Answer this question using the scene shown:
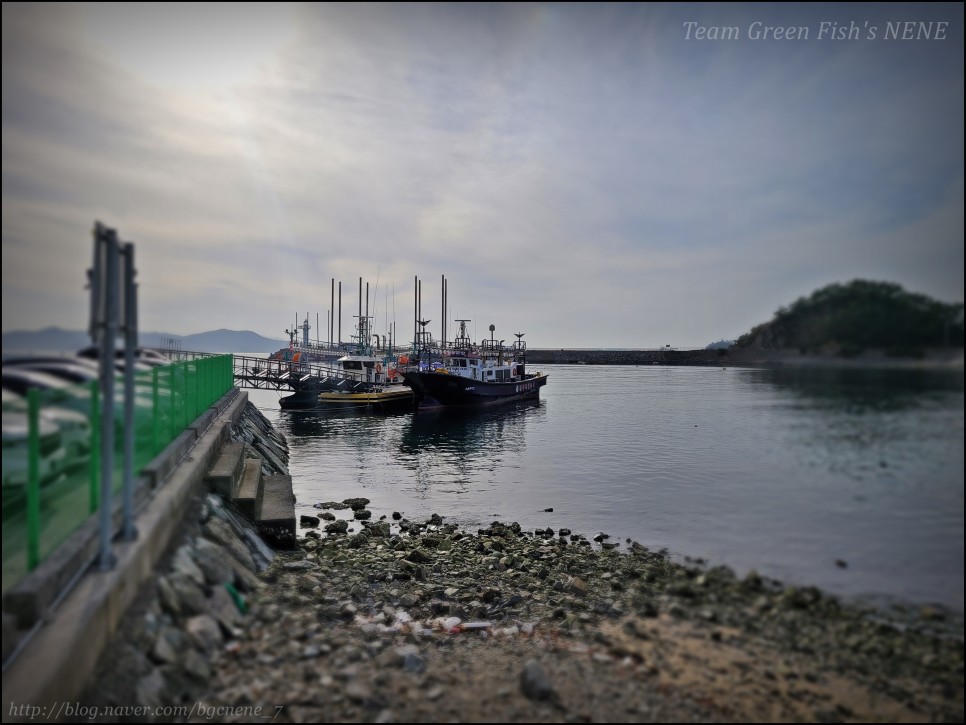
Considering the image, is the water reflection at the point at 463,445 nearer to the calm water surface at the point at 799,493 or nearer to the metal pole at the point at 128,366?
the calm water surface at the point at 799,493

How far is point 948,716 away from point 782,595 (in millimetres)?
1277

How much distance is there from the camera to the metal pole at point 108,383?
4.95 m

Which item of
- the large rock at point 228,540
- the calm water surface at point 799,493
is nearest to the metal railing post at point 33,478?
the large rock at point 228,540

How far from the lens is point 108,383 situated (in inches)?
204

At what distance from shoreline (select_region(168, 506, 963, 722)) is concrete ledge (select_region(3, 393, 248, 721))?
0.95 metres

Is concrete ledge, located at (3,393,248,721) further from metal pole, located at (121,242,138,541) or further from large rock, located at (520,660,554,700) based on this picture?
large rock, located at (520,660,554,700)

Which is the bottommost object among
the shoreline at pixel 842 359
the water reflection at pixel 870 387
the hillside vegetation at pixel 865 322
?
the water reflection at pixel 870 387

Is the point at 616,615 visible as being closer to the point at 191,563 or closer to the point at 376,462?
the point at 191,563

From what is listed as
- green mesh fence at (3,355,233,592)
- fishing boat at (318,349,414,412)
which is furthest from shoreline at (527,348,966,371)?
fishing boat at (318,349,414,412)

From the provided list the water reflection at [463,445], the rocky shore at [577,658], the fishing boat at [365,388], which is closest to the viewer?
the rocky shore at [577,658]

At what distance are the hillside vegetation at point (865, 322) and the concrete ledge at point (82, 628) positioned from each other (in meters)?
6.31

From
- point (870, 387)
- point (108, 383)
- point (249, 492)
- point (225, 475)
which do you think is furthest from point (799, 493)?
point (249, 492)


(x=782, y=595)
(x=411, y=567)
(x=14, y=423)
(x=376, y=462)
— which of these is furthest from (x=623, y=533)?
(x=376, y=462)

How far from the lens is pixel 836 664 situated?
4.80 meters
